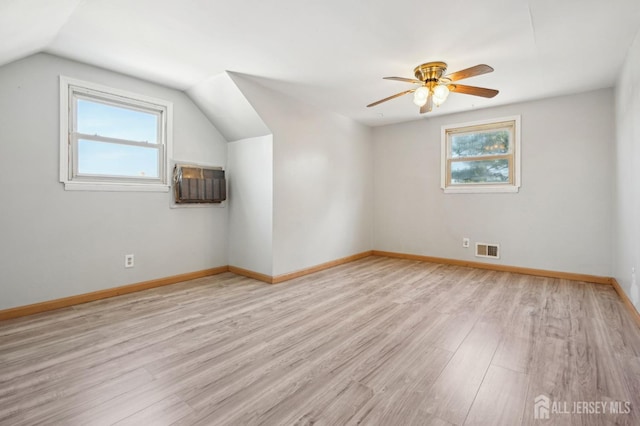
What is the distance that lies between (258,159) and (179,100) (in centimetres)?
120

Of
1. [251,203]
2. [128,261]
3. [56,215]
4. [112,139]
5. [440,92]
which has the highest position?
[440,92]

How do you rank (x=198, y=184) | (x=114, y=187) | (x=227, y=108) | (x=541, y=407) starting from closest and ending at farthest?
(x=541, y=407) < (x=114, y=187) < (x=227, y=108) < (x=198, y=184)

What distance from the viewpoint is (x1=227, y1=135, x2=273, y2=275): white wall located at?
12.3 ft

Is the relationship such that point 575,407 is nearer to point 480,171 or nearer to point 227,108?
point 480,171

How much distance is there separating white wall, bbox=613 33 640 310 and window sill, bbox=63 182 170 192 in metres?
4.67

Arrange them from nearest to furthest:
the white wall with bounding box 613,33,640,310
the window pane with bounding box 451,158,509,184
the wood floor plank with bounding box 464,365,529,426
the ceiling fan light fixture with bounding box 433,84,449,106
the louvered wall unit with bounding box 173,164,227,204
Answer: the wood floor plank with bounding box 464,365,529,426 < the white wall with bounding box 613,33,640,310 < the ceiling fan light fixture with bounding box 433,84,449,106 < the louvered wall unit with bounding box 173,164,227,204 < the window pane with bounding box 451,158,509,184

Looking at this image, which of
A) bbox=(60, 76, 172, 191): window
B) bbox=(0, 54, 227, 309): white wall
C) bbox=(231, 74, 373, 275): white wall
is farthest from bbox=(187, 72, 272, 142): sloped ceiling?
bbox=(60, 76, 172, 191): window

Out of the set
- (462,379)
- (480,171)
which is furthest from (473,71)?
(480,171)

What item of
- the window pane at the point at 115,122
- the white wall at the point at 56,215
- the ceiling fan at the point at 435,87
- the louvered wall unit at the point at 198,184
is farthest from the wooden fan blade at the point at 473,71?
the window pane at the point at 115,122

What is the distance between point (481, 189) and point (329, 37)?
3275 millimetres

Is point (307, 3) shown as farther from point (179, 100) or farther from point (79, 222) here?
point (79, 222)

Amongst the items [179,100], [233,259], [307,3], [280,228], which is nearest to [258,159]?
[280,228]

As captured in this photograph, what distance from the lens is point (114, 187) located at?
3.18 m

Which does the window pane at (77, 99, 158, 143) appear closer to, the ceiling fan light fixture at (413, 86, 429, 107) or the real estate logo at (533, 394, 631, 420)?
the ceiling fan light fixture at (413, 86, 429, 107)
